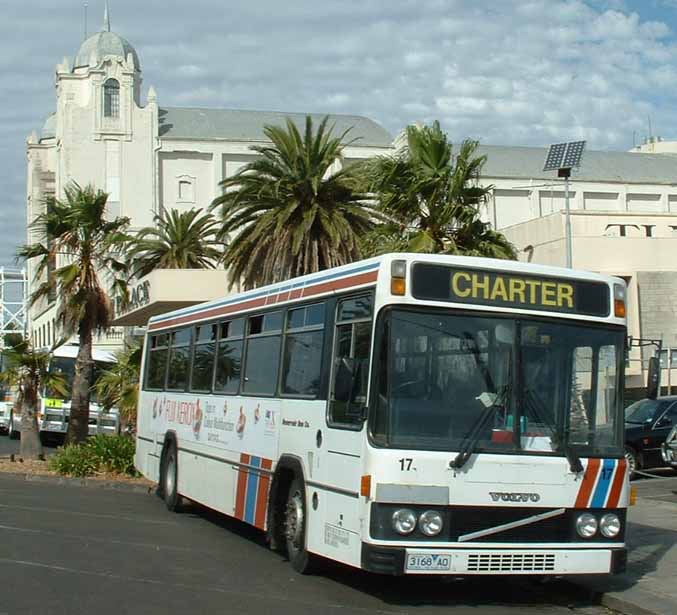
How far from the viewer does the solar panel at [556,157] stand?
34344 millimetres

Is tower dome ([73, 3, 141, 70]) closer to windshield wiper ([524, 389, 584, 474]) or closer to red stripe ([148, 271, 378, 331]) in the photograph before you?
red stripe ([148, 271, 378, 331])

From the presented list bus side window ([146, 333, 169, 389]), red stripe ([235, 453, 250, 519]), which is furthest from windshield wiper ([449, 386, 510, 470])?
bus side window ([146, 333, 169, 389])

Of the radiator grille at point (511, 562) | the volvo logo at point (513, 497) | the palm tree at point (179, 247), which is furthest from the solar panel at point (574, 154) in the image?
the radiator grille at point (511, 562)

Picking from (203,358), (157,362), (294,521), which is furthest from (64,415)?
(294,521)

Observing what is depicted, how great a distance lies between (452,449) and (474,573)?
1028 mm

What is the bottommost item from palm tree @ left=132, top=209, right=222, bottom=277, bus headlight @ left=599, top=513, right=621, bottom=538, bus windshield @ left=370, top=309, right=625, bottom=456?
bus headlight @ left=599, top=513, right=621, bottom=538

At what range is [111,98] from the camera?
80.9 metres

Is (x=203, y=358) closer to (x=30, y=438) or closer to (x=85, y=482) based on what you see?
(x=85, y=482)

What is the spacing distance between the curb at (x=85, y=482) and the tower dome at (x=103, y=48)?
205 ft

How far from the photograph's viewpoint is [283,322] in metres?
12.0

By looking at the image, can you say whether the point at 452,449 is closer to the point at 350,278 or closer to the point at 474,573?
the point at 474,573

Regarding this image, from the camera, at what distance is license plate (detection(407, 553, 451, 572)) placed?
9.02 m

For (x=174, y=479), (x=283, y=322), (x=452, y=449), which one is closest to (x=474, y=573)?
(x=452, y=449)

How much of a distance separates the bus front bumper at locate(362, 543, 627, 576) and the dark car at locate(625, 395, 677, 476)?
14086 mm
